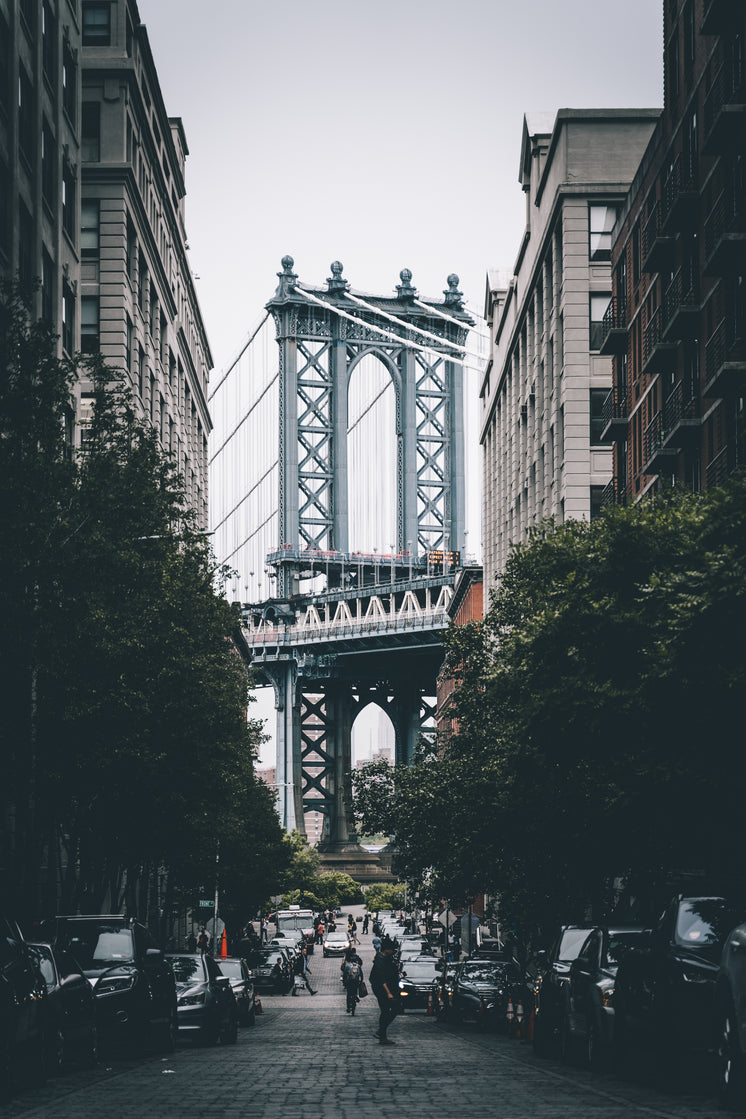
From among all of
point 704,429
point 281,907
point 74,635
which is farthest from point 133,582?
point 281,907

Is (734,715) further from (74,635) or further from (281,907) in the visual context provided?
(281,907)

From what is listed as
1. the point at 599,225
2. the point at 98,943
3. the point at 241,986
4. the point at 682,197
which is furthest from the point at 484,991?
the point at 599,225

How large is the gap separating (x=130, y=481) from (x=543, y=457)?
42.7 m

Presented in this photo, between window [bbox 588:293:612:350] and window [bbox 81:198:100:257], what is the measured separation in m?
18.5

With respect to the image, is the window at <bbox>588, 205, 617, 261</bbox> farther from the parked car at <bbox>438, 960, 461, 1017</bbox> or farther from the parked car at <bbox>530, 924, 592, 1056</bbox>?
the parked car at <bbox>530, 924, 592, 1056</bbox>

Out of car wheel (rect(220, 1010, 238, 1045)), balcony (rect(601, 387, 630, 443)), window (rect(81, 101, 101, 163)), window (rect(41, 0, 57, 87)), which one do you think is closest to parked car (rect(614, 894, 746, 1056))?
car wheel (rect(220, 1010, 238, 1045))

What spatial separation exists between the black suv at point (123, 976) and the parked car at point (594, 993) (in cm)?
568

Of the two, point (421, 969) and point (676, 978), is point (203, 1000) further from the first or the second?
point (421, 969)

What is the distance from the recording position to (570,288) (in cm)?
6250

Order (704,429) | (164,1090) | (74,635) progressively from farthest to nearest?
(704,429) < (74,635) < (164,1090)

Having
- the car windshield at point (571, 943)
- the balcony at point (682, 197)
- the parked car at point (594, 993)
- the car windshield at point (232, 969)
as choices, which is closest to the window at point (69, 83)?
the balcony at point (682, 197)

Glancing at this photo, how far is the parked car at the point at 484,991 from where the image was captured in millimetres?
36906

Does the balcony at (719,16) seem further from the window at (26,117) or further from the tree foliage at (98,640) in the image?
the tree foliage at (98,640)

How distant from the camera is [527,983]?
34.0m
